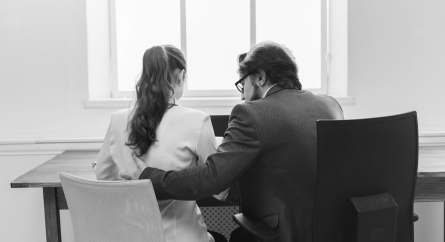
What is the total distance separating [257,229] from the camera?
1.47 metres

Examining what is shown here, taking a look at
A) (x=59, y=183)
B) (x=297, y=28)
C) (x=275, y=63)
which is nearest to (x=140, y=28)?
(x=297, y=28)

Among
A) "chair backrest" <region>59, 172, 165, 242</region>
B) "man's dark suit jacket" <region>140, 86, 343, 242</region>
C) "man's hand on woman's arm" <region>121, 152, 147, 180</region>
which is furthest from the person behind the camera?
"man's hand on woman's arm" <region>121, 152, 147, 180</region>

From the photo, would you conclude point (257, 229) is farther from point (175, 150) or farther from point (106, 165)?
point (106, 165)

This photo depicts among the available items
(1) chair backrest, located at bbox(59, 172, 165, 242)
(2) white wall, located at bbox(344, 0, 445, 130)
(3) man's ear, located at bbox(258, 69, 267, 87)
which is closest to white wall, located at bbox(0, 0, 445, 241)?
(2) white wall, located at bbox(344, 0, 445, 130)

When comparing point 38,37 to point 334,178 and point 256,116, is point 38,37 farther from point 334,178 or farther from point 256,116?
point 334,178

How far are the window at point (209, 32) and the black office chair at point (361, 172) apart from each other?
1.91 meters

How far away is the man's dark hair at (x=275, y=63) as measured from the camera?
1.58 metres

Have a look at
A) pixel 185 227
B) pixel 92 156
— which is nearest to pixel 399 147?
pixel 185 227

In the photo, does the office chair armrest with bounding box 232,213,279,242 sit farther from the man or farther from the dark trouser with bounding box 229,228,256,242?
the dark trouser with bounding box 229,228,256,242

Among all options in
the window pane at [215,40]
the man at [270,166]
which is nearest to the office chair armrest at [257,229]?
the man at [270,166]

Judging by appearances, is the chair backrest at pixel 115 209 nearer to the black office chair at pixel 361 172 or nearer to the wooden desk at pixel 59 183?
the black office chair at pixel 361 172

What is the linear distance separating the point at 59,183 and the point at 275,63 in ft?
3.36

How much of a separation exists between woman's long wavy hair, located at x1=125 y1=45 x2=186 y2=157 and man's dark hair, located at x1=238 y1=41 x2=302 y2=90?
0.27 metres

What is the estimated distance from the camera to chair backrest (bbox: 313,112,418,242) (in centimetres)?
127
